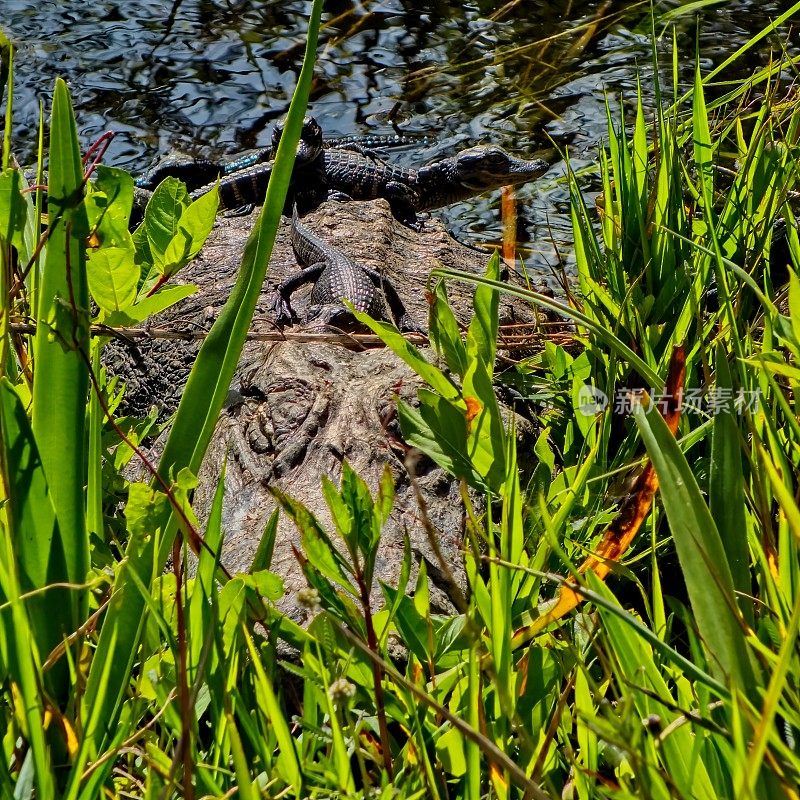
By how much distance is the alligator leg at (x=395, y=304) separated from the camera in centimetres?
354

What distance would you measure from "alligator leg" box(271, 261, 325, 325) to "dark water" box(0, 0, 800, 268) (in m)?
1.92

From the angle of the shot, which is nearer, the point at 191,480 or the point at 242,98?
the point at 191,480

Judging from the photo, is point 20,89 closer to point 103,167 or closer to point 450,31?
point 450,31

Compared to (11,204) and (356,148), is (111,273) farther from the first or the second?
(356,148)

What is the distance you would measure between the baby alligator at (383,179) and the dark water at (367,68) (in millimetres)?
198

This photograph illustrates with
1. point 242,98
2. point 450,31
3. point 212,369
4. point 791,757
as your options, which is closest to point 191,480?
point 212,369

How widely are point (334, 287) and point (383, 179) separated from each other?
8.58 ft

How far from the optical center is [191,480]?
106cm

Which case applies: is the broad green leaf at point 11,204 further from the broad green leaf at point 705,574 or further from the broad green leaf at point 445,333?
the broad green leaf at point 705,574

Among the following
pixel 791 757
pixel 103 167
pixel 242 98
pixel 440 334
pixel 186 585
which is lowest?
pixel 242 98

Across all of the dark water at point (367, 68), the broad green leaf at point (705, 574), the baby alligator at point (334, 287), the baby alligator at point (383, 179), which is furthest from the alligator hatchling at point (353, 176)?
the broad green leaf at point (705, 574)

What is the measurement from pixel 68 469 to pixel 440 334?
23.0 inches

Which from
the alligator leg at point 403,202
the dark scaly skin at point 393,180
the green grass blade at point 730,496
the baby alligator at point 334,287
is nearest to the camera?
the green grass blade at point 730,496

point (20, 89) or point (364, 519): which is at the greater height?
point (364, 519)
